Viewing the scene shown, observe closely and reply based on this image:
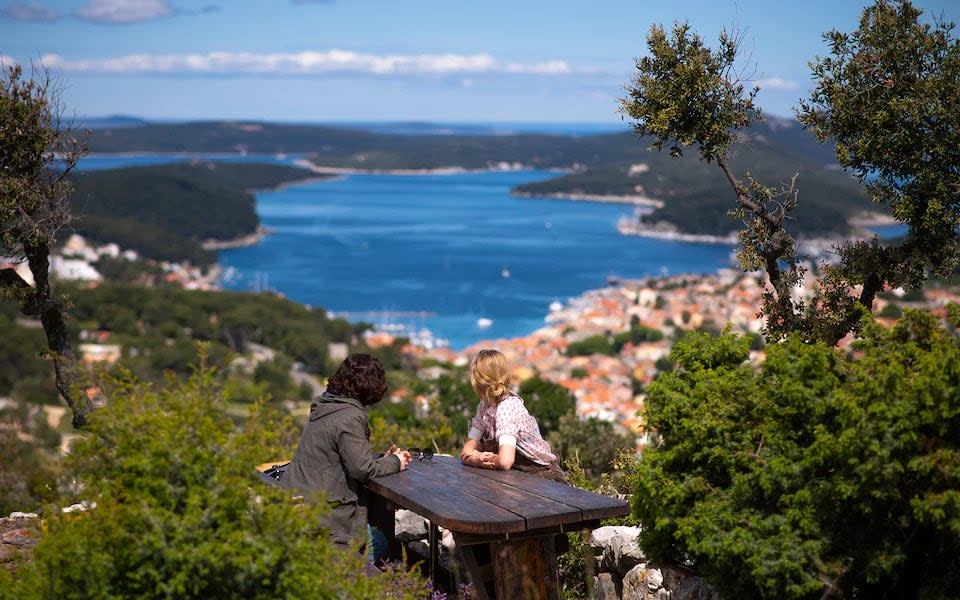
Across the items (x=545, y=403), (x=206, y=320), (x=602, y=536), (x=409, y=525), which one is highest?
(x=602, y=536)

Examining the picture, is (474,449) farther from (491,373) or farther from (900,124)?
(900,124)

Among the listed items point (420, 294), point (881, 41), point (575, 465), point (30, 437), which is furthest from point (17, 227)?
point (420, 294)

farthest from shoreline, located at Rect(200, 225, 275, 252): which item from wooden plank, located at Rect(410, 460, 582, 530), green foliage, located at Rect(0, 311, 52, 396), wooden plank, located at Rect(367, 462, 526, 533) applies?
wooden plank, located at Rect(367, 462, 526, 533)

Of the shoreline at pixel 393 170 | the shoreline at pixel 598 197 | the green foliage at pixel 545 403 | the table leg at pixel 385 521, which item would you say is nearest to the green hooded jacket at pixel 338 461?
the table leg at pixel 385 521

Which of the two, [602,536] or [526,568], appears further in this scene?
[602,536]

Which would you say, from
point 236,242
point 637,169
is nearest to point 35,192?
point 236,242

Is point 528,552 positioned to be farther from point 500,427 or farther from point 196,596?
point 196,596

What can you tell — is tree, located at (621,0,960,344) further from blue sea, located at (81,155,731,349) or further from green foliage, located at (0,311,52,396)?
blue sea, located at (81,155,731,349)
